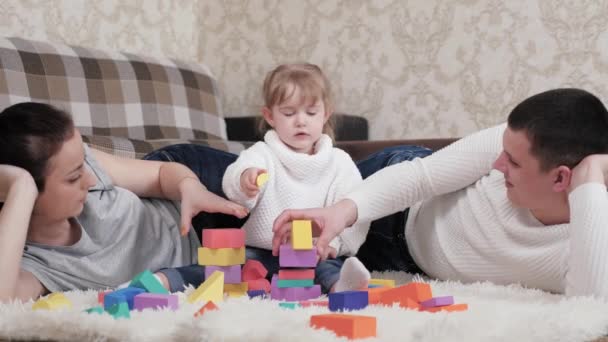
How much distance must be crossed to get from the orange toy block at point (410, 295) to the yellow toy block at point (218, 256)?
34 centimetres

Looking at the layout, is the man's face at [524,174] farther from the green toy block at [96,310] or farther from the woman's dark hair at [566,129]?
the green toy block at [96,310]

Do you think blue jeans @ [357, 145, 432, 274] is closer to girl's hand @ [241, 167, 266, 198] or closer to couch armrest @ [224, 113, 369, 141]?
girl's hand @ [241, 167, 266, 198]

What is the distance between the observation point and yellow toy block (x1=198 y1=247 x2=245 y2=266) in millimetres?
1588

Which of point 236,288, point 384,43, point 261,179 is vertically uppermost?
point 384,43

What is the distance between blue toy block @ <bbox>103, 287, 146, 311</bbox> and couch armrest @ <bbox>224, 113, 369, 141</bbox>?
6.04 feet

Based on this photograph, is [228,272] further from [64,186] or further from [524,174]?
[524,174]

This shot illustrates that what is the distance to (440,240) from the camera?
1.86m

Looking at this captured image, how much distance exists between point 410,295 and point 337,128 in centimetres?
181

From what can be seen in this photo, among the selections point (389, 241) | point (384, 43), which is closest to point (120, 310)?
point (389, 241)

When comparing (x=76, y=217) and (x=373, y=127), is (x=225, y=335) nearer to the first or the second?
(x=76, y=217)

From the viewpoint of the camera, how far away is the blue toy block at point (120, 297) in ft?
4.21

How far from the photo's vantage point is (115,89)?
2.87m

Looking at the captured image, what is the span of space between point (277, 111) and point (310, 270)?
0.54 metres

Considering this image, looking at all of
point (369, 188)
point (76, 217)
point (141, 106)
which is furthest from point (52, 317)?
point (141, 106)
